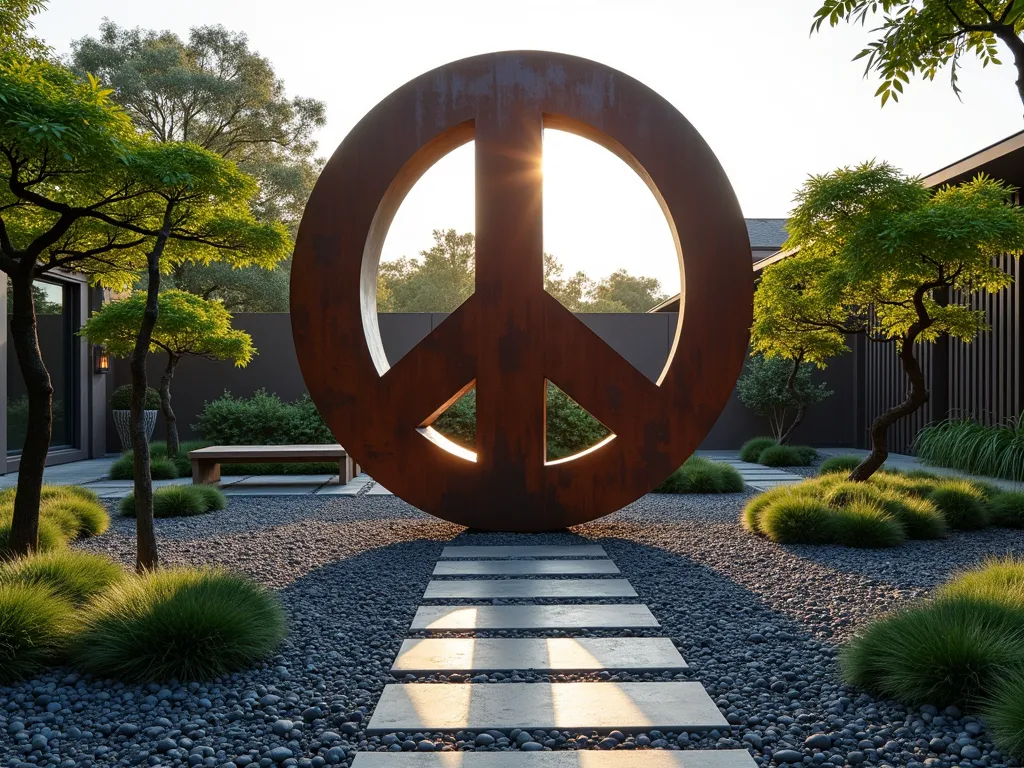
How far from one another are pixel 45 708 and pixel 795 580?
12.2 ft

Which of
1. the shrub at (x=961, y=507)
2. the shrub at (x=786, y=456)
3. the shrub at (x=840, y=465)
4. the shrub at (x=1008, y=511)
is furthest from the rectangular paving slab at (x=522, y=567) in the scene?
the shrub at (x=786, y=456)

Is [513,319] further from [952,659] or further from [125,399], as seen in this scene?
[125,399]

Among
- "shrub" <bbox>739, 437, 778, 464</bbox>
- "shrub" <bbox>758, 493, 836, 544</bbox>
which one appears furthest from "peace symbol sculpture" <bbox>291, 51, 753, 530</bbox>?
"shrub" <bbox>739, 437, 778, 464</bbox>

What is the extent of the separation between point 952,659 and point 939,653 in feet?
0.14

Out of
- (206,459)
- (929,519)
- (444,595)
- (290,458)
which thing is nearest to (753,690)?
(444,595)

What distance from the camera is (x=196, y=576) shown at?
3.62m

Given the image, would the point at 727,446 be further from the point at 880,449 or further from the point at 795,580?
the point at 795,580

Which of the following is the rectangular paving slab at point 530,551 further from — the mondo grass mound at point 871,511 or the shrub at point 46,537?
the shrub at point 46,537

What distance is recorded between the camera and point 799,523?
5.77 metres

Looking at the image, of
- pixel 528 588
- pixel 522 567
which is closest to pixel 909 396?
pixel 522 567

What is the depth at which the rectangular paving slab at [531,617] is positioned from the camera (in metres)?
3.66

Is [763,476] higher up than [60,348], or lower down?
lower down

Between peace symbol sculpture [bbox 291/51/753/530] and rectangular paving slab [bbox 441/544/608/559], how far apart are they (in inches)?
11.2

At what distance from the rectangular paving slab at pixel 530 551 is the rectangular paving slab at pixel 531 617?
123cm
